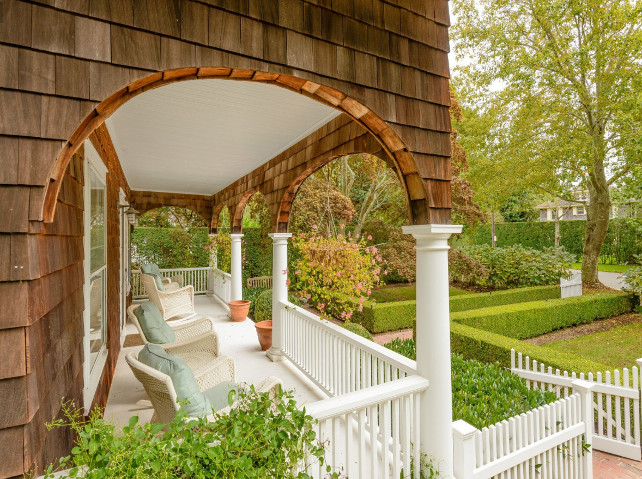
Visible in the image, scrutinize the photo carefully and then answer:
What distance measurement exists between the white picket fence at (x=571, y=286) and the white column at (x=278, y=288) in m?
7.82

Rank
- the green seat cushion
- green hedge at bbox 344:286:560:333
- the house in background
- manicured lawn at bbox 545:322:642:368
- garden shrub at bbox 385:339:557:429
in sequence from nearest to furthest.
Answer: the green seat cushion, garden shrub at bbox 385:339:557:429, manicured lawn at bbox 545:322:642:368, green hedge at bbox 344:286:560:333, the house in background

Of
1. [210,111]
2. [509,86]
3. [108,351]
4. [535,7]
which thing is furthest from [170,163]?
[535,7]

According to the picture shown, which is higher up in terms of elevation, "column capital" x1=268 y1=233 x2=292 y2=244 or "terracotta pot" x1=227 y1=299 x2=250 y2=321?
"column capital" x1=268 y1=233 x2=292 y2=244

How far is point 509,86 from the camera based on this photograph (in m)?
9.62

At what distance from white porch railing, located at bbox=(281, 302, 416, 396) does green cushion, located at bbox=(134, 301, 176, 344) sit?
141 cm

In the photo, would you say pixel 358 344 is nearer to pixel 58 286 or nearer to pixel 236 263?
pixel 58 286

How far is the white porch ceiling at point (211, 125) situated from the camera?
8.78 feet

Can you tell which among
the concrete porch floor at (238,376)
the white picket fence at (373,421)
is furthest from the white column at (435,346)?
the concrete porch floor at (238,376)

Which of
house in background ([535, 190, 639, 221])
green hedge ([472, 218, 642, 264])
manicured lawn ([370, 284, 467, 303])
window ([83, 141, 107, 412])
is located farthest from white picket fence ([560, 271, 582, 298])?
window ([83, 141, 107, 412])

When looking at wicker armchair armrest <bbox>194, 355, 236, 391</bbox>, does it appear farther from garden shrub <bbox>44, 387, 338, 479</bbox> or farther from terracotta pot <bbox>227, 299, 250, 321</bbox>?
terracotta pot <bbox>227, 299, 250, 321</bbox>

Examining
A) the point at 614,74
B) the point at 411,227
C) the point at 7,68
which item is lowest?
the point at 411,227

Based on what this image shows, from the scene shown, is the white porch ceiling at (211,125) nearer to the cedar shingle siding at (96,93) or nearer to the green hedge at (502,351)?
the cedar shingle siding at (96,93)

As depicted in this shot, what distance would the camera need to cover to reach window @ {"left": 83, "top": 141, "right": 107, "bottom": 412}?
7.50 ft

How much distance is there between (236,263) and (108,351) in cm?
391
